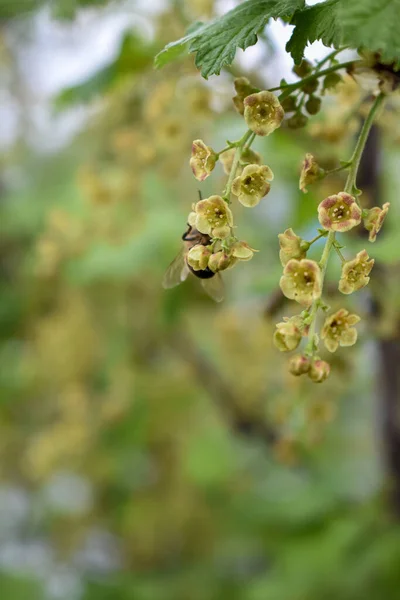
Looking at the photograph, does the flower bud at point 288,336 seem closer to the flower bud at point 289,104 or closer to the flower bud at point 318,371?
the flower bud at point 318,371

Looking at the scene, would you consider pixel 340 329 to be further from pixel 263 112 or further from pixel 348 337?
pixel 263 112

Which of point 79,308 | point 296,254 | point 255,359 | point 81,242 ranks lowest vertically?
point 296,254

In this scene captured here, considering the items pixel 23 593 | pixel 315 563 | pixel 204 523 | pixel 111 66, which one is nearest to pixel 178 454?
pixel 204 523

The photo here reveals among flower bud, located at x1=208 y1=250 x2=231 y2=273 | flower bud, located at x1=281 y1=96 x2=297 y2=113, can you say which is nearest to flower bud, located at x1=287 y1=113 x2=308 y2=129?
flower bud, located at x1=281 y1=96 x2=297 y2=113

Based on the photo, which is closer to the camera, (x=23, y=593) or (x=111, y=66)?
(x=111, y=66)

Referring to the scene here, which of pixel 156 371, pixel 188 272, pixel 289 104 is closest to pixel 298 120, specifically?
pixel 289 104

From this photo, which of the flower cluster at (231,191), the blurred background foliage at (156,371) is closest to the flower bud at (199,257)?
the flower cluster at (231,191)

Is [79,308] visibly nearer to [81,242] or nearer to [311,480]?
[81,242]
